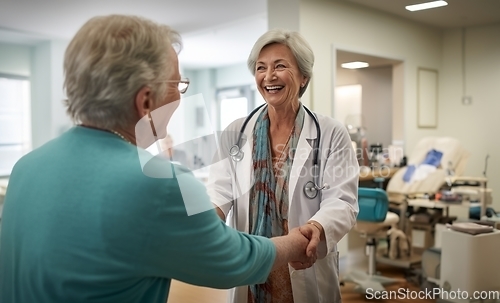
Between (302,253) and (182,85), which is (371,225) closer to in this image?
(302,253)

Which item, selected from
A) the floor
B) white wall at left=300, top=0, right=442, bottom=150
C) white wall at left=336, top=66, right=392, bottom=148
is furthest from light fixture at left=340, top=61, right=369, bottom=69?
the floor

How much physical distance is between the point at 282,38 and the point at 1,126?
620cm

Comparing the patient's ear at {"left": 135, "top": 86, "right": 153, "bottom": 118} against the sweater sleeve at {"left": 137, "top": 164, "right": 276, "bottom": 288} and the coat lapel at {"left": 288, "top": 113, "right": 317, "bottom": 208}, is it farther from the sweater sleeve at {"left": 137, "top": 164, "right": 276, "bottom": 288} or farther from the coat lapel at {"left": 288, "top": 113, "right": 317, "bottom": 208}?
the coat lapel at {"left": 288, "top": 113, "right": 317, "bottom": 208}

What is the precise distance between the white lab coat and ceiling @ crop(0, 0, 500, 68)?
3.02 m

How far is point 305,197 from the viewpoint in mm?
1325

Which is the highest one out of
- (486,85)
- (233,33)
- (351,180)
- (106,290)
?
(233,33)

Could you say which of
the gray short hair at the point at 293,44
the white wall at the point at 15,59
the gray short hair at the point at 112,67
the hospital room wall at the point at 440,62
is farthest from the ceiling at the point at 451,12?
the white wall at the point at 15,59

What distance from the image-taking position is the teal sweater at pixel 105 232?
0.67m

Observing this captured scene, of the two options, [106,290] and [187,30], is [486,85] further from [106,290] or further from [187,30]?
[106,290]

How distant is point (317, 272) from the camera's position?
133cm

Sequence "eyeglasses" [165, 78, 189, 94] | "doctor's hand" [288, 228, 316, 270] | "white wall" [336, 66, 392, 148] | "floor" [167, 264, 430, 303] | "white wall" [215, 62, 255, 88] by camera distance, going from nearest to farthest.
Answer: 1. "eyeglasses" [165, 78, 189, 94]
2. "doctor's hand" [288, 228, 316, 270]
3. "floor" [167, 264, 430, 303]
4. "white wall" [336, 66, 392, 148]
5. "white wall" [215, 62, 255, 88]

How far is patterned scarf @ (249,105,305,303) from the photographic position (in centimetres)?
132

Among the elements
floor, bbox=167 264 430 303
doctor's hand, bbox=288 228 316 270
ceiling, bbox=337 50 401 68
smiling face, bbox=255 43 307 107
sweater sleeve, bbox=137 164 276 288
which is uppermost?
ceiling, bbox=337 50 401 68

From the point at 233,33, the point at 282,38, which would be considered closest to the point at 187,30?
the point at 233,33
